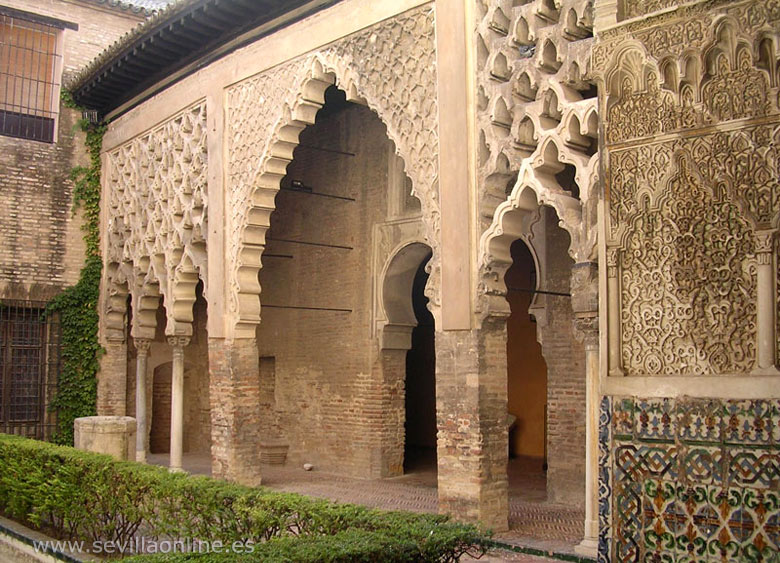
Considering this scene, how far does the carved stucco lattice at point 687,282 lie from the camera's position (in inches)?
153

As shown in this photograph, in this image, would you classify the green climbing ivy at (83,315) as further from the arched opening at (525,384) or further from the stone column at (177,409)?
the arched opening at (525,384)

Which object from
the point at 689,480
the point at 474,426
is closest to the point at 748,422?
the point at 689,480

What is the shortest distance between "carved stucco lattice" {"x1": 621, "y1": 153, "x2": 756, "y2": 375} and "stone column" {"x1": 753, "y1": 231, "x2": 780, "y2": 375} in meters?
0.03

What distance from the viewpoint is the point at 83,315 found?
15.9 m

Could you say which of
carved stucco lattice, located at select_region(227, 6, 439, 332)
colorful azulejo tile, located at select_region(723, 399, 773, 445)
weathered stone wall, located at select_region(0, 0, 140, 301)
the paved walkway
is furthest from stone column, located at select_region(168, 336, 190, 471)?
colorful azulejo tile, located at select_region(723, 399, 773, 445)

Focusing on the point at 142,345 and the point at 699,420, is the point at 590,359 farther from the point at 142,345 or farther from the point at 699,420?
the point at 142,345

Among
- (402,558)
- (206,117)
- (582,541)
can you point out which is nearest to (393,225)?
(206,117)

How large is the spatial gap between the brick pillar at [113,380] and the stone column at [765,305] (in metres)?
13.8

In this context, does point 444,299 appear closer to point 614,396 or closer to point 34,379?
point 614,396

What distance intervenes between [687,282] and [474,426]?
14.9 ft

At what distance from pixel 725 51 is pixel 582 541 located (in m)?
4.77

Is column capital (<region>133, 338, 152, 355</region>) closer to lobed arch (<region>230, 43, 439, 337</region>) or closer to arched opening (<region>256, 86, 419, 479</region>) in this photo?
arched opening (<region>256, 86, 419, 479</region>)

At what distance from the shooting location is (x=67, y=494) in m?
8.66

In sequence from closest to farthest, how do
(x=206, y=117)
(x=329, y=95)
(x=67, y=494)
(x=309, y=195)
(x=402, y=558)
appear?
1. (x=402, y=558)
2. (x=67, y=494)
3. (x=206, y=117)
4. (x=329, y=95)
5. (x=309, y=195)
